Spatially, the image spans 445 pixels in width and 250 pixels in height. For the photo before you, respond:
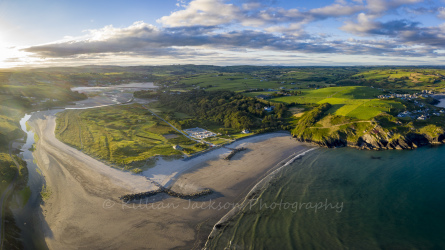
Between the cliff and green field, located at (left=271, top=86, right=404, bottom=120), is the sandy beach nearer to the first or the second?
the cliff

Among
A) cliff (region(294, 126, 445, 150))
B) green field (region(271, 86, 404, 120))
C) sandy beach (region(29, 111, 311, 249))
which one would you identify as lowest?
sandy beach (region(29, 111, 311, 249))

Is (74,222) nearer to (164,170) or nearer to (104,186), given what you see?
(104,186)

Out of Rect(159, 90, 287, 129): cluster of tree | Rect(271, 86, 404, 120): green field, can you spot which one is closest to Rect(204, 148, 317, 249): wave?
Rect(159, 90, 287, 129): cluster of tree

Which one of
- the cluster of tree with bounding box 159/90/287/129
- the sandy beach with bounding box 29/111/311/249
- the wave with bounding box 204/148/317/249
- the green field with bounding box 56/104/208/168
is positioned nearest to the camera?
the sandy beach with bounding box 29/111/311/249

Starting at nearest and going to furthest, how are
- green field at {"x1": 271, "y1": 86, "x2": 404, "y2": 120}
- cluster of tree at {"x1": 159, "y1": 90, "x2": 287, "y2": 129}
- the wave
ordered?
the wave < green field at {"x1": 271, "y1": 86, "x2": 404, "y2": 120} < cluster of tree at {"x1": 159, "y1": 90, "x2": 287, "y2": 129}

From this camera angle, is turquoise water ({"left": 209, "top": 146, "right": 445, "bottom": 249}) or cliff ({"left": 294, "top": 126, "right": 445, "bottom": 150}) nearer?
turquoise water ({"left": 209, "top": 146, "right": 445, "bottom": 249})

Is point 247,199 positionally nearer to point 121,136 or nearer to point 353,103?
point 121,136

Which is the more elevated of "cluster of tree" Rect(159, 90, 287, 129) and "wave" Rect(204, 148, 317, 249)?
"cluster of tree" Rect(159, 90, 287, 129)

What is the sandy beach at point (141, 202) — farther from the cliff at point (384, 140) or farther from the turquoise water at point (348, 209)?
the cliff at point (384, 140)
